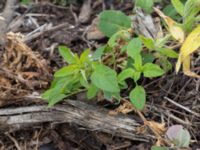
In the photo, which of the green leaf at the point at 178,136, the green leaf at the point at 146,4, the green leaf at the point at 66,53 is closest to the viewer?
the green leaf at the point at 178,136

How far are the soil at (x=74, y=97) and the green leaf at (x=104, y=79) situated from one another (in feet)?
0.58

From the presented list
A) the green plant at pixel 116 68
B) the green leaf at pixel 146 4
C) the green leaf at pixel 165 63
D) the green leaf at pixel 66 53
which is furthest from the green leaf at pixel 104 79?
the green leaf at pixel 146 4

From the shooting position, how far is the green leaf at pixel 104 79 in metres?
1.48

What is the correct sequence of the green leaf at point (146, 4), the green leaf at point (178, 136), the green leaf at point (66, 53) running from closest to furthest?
the green leaf at point (178, 136) → the green leaf at point (66, 53) → the green leaf at point (146, 4)

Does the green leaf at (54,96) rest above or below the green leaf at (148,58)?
below

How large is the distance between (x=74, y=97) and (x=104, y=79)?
0.23 m

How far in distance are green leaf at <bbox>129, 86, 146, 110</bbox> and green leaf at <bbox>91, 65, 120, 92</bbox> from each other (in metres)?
0.07

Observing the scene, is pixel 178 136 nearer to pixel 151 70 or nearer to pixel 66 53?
pixel 151 70

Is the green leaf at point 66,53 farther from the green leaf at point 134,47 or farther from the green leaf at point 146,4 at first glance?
the green leaf at point 146,4

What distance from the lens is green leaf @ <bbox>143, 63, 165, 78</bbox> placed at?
1.51 meters

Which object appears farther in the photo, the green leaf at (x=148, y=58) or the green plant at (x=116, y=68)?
the green leaf at (x=148, y=58)

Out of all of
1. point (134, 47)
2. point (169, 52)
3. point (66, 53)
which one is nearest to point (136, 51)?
point (134, 47)

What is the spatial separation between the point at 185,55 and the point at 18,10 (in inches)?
42.6

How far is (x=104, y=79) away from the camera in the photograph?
4.93 feet
